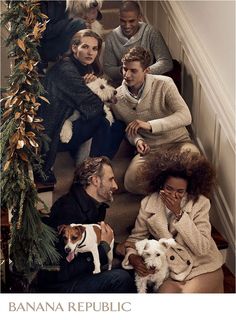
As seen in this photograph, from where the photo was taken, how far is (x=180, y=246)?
2.29 meters

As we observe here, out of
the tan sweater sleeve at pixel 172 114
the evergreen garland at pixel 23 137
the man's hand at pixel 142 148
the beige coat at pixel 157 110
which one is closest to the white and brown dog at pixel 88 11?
the evergreen garland at pixel 23 137

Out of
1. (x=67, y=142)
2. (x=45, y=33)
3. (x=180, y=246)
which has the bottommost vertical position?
(x=180, y=246)

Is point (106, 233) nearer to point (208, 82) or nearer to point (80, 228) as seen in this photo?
point (80, 228)

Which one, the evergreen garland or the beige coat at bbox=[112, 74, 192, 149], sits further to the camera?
the beige coat at bbox=[112, 74, 192, 149]

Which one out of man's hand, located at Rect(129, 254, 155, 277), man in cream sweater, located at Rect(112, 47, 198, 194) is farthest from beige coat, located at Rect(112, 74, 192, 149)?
man's hand, located at Rect(129, 254, 155, 277)

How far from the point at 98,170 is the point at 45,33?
0.57 m

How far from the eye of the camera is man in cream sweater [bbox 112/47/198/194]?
2.33 m

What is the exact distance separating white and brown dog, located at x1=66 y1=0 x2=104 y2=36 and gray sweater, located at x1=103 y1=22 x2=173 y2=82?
0.07 meters

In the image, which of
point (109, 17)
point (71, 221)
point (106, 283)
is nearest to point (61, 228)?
point (71, 221)

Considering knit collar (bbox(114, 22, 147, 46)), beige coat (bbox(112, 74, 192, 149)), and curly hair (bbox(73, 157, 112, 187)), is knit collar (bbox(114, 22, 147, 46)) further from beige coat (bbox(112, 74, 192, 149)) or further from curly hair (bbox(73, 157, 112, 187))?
curly hair (bbox(73, 157, 112, 187))

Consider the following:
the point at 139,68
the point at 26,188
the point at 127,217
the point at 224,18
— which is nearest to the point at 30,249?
the point at 26,188

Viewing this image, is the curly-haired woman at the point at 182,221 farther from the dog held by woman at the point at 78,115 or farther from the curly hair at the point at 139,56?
the curly hair at the point at 139,56

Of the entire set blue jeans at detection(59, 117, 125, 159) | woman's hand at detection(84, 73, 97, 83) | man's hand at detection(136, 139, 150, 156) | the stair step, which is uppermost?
the stair step

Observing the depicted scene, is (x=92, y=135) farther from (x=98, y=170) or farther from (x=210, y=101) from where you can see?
(x=210, y=101)
